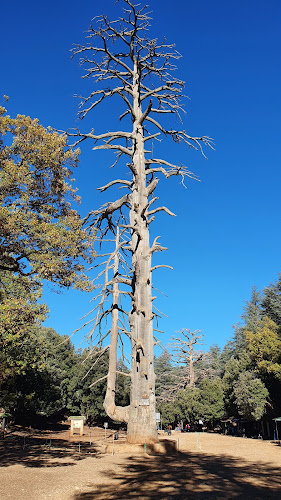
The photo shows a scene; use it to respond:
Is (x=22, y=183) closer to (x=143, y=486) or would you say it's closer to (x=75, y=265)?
(x=75, y=265)

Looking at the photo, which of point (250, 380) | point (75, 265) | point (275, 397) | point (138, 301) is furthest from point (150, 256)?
point (275, 397)

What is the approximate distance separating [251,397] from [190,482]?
25.0 meters

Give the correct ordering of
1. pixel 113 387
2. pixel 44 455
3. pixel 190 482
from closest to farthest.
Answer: pixel 190 482
pixel 44 455
pixel 113 387

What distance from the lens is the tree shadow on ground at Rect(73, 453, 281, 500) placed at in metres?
5.00

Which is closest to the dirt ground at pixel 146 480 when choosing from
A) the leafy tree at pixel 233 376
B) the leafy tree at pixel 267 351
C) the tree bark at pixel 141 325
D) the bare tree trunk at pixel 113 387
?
the tree bark at pixel 141 325

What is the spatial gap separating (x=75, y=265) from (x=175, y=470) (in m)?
5.34

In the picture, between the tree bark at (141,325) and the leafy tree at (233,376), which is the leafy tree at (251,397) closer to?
the leafy tree at (233,376)

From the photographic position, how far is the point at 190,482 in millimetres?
5801

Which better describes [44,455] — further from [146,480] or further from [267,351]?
[267,351]

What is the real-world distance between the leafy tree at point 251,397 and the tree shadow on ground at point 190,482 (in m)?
22.1

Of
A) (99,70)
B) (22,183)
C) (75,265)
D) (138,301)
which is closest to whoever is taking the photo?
(22,183)

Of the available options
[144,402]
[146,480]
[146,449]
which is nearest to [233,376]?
[144,402]

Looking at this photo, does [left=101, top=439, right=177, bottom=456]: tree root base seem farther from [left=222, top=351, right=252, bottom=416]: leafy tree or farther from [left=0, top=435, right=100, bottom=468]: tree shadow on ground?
[left=222, top=351, right=252, bottom=416]: leafy tree

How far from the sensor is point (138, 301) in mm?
10648
